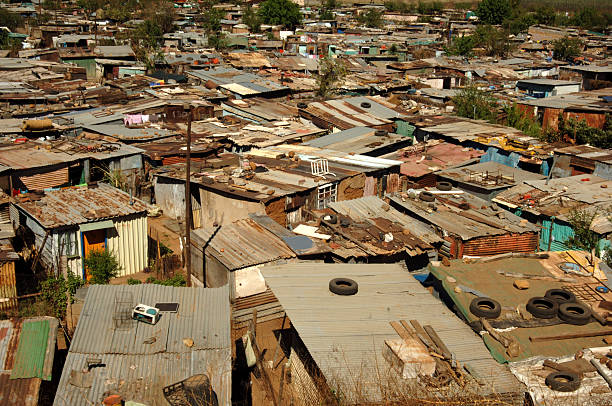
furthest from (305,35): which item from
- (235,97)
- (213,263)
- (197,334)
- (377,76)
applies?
(197,334)

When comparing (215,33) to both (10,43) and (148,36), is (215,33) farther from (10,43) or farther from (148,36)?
(10,43)

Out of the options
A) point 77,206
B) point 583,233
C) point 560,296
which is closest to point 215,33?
point 77,206

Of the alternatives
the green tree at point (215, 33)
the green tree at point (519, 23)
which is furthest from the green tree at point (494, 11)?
the green tree at point (215, 33)

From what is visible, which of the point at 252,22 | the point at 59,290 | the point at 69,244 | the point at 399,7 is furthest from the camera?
the point at 399,7

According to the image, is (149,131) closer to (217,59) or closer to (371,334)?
(371,334)

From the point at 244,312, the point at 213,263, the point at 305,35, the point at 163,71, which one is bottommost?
the point at 244,312

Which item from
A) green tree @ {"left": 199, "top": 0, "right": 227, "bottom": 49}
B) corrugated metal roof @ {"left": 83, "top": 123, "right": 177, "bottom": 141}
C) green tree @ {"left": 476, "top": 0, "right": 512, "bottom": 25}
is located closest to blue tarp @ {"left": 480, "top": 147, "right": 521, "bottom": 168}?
corrugated metal roof @ {"left": 83, "top": 123, "right": 177, "bottom": 141}

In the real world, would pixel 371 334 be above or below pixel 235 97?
below

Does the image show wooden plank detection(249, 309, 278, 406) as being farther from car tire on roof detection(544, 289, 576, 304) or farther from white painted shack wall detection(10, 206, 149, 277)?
car tire on roof detection(544, 289, 576, 304)
